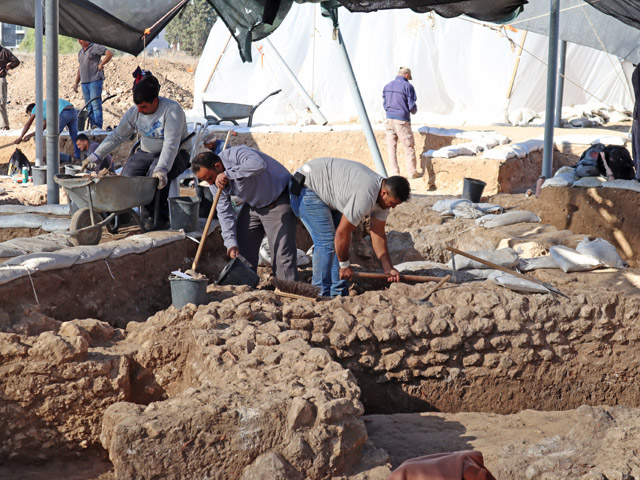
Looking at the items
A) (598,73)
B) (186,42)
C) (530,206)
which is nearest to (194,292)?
(530,206)

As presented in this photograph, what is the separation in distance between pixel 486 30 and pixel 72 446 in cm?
1556

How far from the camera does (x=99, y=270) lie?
487 centimetres

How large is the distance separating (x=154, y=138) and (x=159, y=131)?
0.31 ft

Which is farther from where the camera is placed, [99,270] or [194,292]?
[99,270]

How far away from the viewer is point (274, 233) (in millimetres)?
5445

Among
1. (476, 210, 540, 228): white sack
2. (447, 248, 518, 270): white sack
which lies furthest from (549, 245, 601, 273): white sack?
(476, 210, 540, 228): white sack

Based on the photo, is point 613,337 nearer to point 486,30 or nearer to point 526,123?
point 526,123

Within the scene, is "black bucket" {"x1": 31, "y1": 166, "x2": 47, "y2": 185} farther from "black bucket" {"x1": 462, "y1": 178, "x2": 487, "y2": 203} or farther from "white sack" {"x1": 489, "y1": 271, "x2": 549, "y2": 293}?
"white sack" {"x1": 489, "y1": 271, "x2": 549, "y2": 293}

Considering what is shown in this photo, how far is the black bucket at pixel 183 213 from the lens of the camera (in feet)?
18.9

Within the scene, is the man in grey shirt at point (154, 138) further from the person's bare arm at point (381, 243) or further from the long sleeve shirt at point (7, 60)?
the long sleeve shirt at point (7, 60)

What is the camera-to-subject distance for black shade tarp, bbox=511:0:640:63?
1049 centimetres

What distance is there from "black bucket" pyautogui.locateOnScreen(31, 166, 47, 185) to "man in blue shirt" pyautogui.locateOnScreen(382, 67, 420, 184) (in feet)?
15.6

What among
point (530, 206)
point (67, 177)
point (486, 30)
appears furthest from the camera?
point (486, 30)

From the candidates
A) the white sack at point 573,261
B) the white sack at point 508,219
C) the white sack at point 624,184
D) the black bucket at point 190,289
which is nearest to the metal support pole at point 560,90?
the white sack at point 624,184
